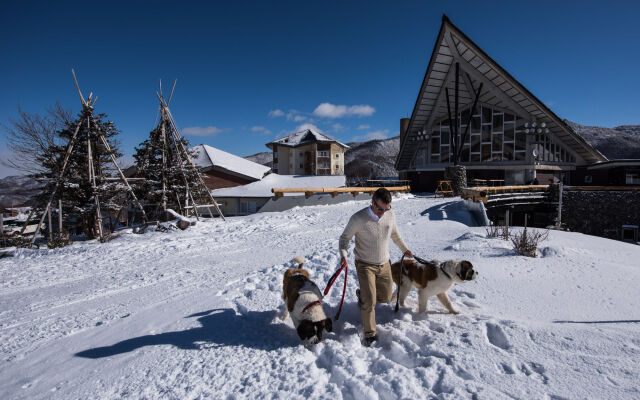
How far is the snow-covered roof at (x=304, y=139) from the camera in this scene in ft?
145

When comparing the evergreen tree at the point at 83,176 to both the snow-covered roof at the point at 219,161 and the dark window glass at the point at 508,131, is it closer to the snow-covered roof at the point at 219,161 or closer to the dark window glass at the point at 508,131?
the snow-covered roof at the point at 219,161

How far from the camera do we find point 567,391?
7.37 feet

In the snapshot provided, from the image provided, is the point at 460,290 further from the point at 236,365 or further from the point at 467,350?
the point at 236,365

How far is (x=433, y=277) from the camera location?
365cm

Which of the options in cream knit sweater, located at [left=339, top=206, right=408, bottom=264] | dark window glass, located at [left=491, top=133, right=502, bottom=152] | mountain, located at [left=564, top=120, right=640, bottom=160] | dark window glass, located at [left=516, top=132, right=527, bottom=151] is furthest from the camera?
mountain, located at [left=564, top=120, right=640, bottom=160]

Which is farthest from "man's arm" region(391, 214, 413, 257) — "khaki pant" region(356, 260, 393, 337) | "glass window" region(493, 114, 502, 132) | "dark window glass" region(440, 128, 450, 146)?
"glass window" region(493, 114, 502, 132)

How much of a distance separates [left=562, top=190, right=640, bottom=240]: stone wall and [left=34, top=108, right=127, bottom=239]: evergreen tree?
78.0 feet

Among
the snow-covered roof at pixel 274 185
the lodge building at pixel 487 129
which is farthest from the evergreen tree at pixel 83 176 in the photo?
the lodge building at pixel 487 129

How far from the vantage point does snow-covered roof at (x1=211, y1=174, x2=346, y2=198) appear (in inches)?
993

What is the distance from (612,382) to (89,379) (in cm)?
451

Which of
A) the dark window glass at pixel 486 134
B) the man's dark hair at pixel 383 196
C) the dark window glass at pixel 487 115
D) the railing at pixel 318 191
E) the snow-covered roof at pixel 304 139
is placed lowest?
the railing at pixel 318 191

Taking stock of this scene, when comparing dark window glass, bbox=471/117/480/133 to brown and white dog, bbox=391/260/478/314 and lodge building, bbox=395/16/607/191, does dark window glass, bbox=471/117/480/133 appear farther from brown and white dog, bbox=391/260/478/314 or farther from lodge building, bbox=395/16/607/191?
brown and white dog, bbox=391/260/478/314

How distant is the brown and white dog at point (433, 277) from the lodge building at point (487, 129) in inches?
805

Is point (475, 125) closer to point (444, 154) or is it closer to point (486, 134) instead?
point (486, 134)
